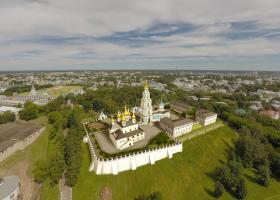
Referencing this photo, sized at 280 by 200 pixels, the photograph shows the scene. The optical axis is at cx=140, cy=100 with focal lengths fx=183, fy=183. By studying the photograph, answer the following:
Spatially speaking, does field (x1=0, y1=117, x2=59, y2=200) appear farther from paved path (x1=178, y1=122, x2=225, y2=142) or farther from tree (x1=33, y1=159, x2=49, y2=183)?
paved path (x1=178, y1=122, x2=225, y2=142)

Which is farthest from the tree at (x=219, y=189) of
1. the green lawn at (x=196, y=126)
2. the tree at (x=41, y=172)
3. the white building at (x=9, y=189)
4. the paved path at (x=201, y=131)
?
the white building at (x=9, y=189)

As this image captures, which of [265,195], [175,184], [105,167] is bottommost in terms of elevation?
[265,195]

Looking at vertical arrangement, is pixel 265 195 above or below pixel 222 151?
below

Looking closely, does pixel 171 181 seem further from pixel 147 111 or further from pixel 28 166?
pixel 28 166

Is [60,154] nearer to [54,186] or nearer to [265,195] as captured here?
[54,186]

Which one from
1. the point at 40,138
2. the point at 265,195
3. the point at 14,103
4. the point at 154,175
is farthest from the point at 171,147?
the point at 14,103

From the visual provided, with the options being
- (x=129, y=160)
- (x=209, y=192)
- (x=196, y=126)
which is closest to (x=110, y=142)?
(x=129, y=160)
